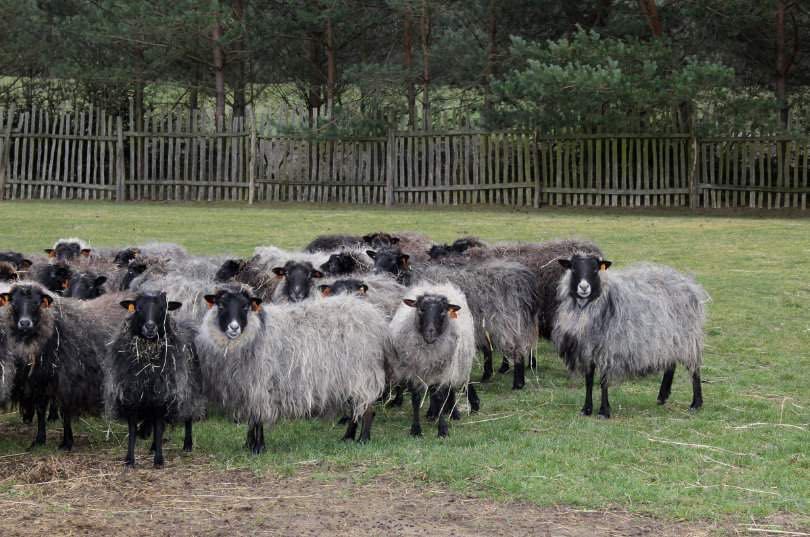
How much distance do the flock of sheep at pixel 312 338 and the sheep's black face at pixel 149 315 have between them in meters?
0.01

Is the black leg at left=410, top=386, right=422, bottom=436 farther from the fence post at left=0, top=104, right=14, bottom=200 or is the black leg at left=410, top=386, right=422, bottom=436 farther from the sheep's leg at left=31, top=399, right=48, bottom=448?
the fence post at left=0, top=104, right=14, bottom=200

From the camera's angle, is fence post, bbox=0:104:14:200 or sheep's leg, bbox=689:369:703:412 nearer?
sheep's leg, bbox=689:369:703:412

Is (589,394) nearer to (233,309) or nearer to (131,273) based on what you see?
(233,309)

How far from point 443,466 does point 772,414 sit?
3.48 metres

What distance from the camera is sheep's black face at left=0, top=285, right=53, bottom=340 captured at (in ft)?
26.7

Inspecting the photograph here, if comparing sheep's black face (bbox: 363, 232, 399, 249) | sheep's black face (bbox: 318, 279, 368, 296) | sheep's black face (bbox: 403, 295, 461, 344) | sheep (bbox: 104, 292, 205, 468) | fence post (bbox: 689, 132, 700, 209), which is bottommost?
sheep (bbox: 104, 292, 205, 468)

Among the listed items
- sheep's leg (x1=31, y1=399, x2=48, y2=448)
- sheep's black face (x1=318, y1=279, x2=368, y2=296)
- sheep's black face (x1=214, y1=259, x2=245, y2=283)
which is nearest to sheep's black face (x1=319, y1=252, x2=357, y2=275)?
sheep's black face (x1=214, y1=259, x2=245, y2=283)

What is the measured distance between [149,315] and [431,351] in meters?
2.43

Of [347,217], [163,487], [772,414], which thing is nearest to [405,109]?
[347,217]

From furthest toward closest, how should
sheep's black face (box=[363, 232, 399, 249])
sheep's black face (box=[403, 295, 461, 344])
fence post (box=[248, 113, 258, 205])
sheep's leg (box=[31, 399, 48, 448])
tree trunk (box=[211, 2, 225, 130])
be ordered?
tree trunk (box=[211, 2, 225, 130])
fence post (box=[248, 113, 258, 205])
sheep's black face (box=[363, 232, 399, 249])
sheep's black face (box=[403, 295, 461, 344])
sheep's leg (box=[31, 399, 48, 448])

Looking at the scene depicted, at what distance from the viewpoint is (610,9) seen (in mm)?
29766

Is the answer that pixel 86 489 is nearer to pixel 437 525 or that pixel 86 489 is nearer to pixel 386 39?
pixel 437 525

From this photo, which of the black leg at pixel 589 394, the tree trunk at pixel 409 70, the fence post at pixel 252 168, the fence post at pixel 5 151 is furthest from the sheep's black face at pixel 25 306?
the fence post at pixel 5 151

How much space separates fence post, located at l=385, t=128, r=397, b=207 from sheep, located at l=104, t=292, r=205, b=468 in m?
19.9
